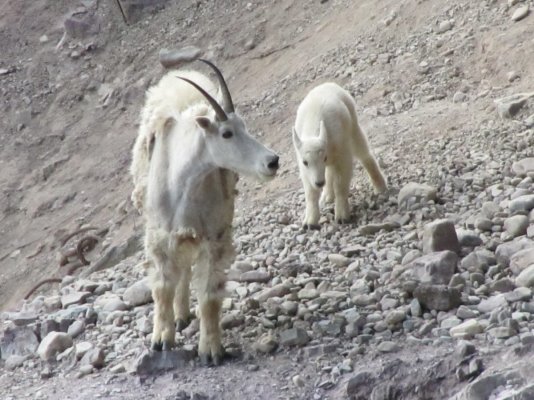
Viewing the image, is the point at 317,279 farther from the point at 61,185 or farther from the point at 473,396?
the point at 61,185

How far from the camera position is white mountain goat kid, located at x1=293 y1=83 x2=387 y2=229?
9484 millimetres

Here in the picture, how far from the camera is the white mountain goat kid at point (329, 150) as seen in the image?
948 cm

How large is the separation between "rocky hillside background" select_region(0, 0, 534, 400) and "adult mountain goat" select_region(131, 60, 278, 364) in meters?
0.32

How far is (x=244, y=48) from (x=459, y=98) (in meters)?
6.40

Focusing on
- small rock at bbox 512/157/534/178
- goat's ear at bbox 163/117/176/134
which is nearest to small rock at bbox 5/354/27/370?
goat's ear at bbox 163/117/176/134

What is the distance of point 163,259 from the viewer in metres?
7.00

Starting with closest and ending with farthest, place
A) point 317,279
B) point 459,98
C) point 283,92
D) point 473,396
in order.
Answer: point 473,396
point 317,279
point 459,98
point 283,92

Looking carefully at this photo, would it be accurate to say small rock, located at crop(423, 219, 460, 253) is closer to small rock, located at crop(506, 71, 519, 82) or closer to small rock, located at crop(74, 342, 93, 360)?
small rock, located at crop(74, 342, 93, 360)

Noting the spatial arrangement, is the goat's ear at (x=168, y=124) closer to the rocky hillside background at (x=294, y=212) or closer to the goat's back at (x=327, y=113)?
the rocky hillside background at (x=294, y=212)

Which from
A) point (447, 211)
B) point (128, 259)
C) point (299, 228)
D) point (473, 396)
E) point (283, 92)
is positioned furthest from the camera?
point (283, 92)

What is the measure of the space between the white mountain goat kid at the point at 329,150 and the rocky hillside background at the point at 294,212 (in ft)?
0.77

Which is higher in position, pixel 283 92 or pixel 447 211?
pixel 283 92

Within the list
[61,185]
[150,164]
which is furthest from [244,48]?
[150,164]

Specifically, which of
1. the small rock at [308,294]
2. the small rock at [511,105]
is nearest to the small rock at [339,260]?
the small rock at [308,294]
